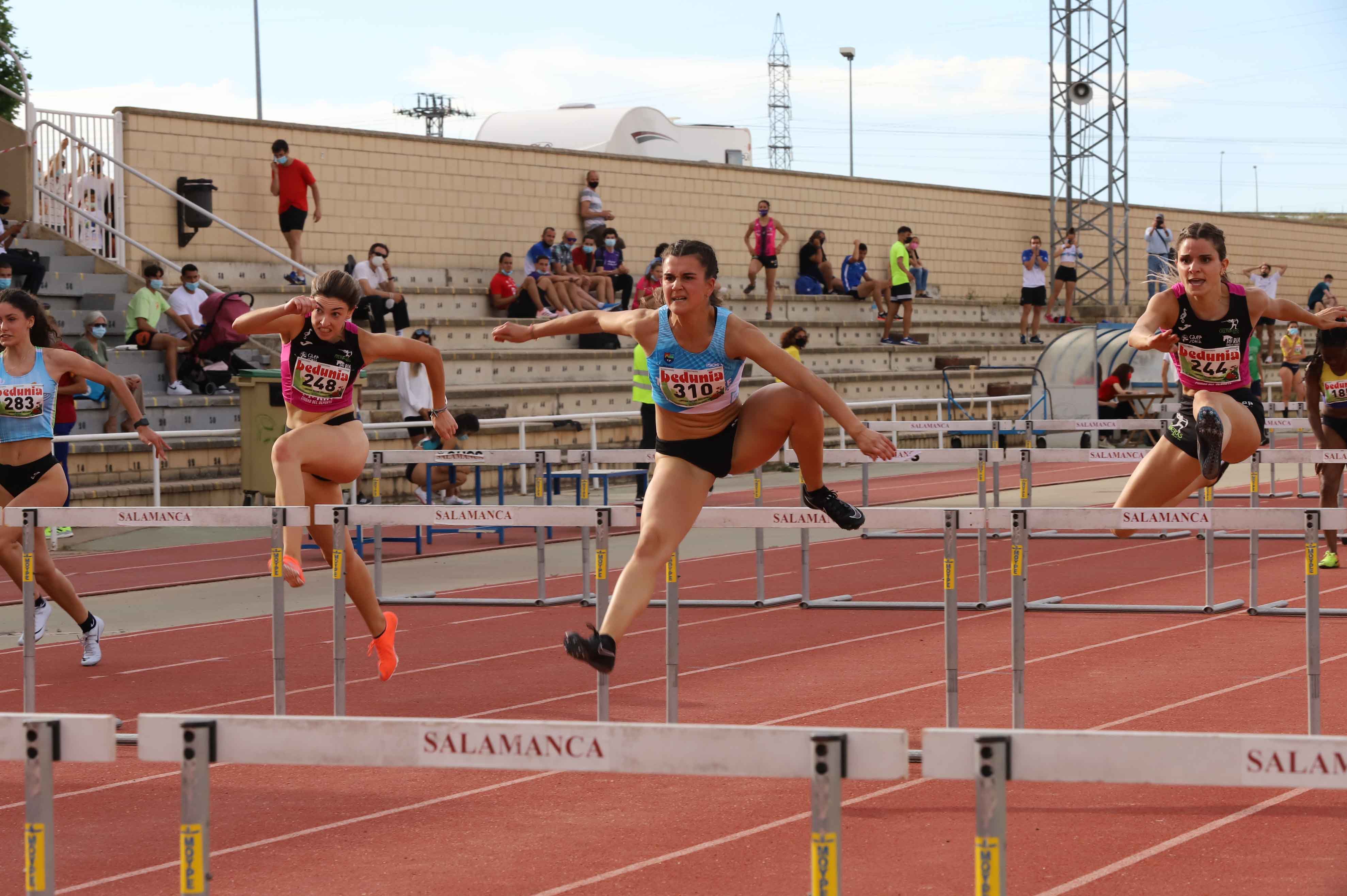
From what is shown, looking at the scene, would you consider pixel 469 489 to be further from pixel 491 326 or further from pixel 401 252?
pixel 401 252

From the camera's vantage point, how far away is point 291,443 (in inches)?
277

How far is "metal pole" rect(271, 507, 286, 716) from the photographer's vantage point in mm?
6406

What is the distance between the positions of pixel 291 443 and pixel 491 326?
1391cm

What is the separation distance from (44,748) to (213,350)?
48.1 ft

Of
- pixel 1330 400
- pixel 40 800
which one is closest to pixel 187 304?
pixel 1330 400

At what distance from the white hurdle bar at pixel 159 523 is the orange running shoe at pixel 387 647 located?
2.14 feet

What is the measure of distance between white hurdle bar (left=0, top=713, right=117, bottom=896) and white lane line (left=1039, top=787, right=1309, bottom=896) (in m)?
2.66

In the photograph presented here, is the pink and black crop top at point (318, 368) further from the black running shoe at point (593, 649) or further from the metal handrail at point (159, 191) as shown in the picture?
the metal handrail at point (159, 191)

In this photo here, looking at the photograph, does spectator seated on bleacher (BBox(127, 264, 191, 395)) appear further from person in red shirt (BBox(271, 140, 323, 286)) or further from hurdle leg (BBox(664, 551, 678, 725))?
hurdle leg (BBox(664, 551, 678, 725))

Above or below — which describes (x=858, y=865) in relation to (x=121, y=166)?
below

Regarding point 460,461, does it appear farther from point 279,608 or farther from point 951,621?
point 951,621

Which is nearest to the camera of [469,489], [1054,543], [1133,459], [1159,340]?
[1159,340]

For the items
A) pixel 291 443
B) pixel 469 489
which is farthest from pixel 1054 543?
pixel 291 443

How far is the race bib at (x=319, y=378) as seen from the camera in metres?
7.11
